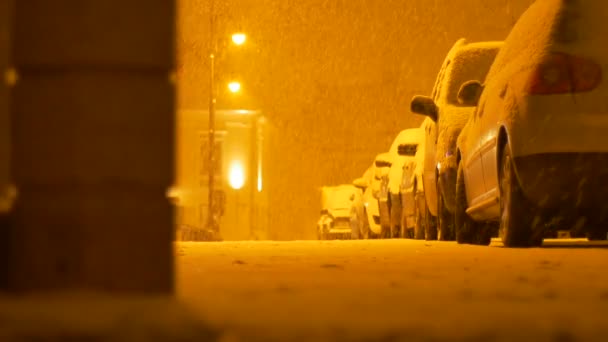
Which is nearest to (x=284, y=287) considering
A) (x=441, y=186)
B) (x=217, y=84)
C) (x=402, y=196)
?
(x=441, y=186)

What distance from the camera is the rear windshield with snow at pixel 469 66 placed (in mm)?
13266

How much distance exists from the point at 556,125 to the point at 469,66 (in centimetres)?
527

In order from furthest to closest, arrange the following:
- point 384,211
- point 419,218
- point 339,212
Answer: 1. point 339,212
2. point 384,211
3. point 419,218

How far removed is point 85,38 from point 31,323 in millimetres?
811

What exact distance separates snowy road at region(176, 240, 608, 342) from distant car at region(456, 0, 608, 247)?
183 centimetres

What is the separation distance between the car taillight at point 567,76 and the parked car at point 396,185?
10.1 meters

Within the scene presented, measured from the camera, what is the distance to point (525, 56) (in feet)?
28.4

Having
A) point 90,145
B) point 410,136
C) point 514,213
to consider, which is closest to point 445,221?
point 514,213

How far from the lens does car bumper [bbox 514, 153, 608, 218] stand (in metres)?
8.10

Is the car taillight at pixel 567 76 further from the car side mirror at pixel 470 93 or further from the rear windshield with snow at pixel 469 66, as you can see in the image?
the rear windshield with snow at pixel 469 66

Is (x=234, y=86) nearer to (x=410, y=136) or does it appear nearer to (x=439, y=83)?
(x=410, y=136)

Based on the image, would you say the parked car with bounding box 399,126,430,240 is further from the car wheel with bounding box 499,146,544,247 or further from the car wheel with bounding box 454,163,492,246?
the car wheel with bounding box 499,146,544,247

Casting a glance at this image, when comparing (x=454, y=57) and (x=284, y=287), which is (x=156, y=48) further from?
(x=454, y=57)

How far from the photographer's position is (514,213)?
868 cm
